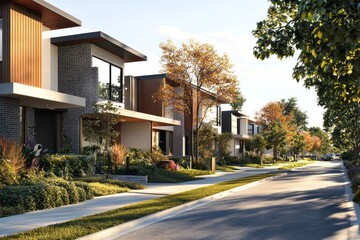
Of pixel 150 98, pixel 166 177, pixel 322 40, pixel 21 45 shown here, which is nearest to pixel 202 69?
pixel 150 98

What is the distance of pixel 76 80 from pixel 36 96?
6.64 meters

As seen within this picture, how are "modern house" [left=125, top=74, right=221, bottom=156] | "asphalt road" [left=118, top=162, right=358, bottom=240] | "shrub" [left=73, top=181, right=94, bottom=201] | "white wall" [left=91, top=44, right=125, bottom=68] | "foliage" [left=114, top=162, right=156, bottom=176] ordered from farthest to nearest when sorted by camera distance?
"modern house" [left=125, top=74, right=221, bottom=156] → "white wall" [left=91, top=44, right=125, bottom=68] → "foliage" [left=114, top=162, right=156, bottom=176] → "shrub" [left=73, top=181, right=94, bottom=201] → "asphalt road" [left=118, top=162, right=358, bottom=240]

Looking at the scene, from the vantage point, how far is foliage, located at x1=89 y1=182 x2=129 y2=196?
14764mm

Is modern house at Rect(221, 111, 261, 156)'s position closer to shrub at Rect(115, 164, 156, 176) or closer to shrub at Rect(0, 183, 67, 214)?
shrub at Rect(115, 164, 156, 176)

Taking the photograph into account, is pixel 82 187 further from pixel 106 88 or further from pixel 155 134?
pixel 155 134

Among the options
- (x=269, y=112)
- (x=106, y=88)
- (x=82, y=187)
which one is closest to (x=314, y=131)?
(x=269, y=112)

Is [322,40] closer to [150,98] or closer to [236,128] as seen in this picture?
[150,98]

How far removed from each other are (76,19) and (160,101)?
13894 millimetres

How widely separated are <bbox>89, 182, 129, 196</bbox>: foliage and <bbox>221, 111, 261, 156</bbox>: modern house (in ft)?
122

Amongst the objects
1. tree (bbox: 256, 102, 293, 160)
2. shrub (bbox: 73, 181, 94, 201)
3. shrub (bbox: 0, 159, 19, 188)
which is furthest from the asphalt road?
tree (bbox: 256, 102, 293, 160)

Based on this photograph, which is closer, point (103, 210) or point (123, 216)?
point (123, 216)

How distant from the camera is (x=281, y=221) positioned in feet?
33.7

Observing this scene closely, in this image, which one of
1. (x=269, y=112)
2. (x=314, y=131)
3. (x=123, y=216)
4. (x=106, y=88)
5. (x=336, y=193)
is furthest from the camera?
(x=314, y=131)

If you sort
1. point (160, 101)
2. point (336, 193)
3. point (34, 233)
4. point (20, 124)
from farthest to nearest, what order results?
1. point (160, 101)
2. point (20, 124)
3. point (336, 193)
4. point (34, 233)
